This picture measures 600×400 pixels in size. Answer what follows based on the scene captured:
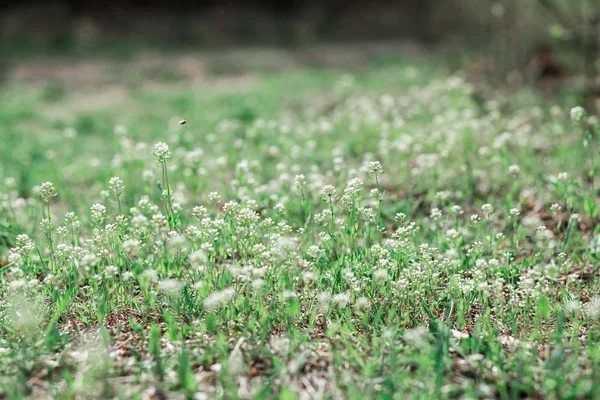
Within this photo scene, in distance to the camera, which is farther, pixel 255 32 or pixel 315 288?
pixel 255 32

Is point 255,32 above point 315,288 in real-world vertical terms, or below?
above

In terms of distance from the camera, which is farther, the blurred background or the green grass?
the blurred background

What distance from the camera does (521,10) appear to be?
28.1 ft

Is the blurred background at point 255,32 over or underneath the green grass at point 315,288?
over

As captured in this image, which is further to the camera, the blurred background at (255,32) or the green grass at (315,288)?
the blurred background at (255,32)

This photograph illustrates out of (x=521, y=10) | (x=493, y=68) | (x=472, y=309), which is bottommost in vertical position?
(x=472, y=309)

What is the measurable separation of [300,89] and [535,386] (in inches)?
274

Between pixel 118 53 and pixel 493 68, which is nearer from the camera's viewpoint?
pixel 493 68

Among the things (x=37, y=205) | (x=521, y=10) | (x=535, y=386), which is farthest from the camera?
(x=521, y=10)

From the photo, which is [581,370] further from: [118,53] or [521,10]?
[118,53]

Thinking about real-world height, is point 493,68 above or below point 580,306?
above

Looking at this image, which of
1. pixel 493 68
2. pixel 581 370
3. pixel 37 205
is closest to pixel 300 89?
pixel 493 68

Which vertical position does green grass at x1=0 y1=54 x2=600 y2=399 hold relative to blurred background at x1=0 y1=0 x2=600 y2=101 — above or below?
below

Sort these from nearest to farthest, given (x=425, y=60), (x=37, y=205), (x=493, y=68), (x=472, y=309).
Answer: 1. (x=472, y=309)
2. (x=37, y=205)
3. (x=493, y=68)
4. (x=425, y=60)
